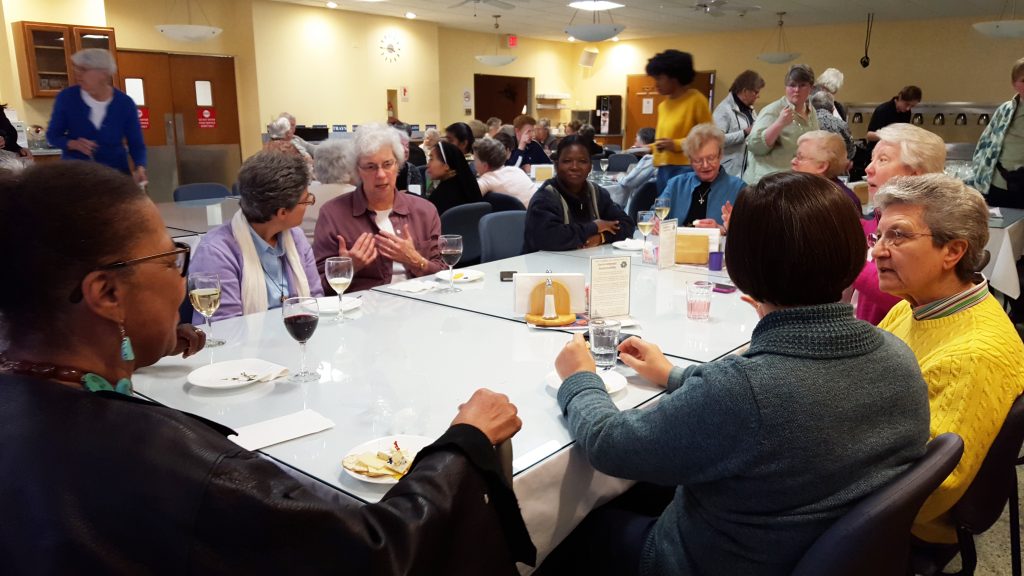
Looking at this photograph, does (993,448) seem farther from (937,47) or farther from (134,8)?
(937,47)

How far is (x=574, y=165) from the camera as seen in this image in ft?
11.9

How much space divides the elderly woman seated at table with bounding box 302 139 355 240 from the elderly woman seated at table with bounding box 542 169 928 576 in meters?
3.65

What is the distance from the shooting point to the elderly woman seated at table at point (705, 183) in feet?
12.5

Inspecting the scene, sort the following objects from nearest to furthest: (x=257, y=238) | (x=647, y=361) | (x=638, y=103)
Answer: (x=647, y=361) → (x=257, y=238) → (x=638, y=103)

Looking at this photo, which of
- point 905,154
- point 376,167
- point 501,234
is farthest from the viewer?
point 501,234

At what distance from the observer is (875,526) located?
1015mm

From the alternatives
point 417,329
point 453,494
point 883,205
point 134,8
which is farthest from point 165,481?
point 134,8

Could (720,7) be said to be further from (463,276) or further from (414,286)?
(414,286)

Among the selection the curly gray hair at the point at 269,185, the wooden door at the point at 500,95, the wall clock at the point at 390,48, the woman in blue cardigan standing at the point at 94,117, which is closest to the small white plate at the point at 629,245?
the curly gray hair at the point at 269,185

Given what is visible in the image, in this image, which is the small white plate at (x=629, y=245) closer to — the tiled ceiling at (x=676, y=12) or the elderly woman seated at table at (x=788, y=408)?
the elderly woman seated at table at (x=788, y=408)

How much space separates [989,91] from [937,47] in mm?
1075

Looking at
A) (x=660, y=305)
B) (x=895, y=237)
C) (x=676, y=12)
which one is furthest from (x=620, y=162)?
(x=895, y=237)

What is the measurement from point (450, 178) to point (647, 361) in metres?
3.48

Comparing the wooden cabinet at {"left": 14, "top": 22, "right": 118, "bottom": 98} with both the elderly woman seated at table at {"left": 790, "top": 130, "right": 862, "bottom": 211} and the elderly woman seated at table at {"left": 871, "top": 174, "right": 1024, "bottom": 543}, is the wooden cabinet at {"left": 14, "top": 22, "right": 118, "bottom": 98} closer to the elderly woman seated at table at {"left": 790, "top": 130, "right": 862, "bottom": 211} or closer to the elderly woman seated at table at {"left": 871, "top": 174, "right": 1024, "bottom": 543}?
the elderly woman seated at table at {"left": 790, "top": 130, "right": 862, "bottom": 211}
